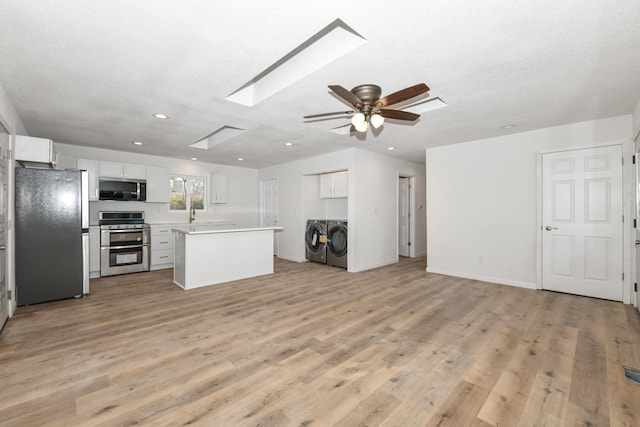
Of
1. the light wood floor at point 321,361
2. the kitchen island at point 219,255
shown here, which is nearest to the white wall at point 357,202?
the kitchen island at point 219,255

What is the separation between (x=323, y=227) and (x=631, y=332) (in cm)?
448

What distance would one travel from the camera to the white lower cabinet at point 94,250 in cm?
490

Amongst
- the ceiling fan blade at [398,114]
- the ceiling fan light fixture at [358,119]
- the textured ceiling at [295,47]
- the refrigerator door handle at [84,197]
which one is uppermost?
the textured ceiling at [295,47]

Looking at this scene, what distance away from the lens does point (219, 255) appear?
4492 mm

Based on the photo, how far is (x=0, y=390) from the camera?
1.82 m

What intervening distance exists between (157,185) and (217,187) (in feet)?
4.57

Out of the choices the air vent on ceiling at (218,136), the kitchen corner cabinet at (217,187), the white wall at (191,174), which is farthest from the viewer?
the kitchen corner cabinet at (217,187)

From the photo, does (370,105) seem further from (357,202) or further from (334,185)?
(334,185)

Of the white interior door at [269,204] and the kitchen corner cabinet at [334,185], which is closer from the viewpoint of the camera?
the kitchen corner cabinet at [334,185]

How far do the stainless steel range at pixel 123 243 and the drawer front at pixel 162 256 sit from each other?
0.33ft

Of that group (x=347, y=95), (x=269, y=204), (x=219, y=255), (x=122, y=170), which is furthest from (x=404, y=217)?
(x=122, y=170)

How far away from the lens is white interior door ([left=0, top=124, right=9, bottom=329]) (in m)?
2.80

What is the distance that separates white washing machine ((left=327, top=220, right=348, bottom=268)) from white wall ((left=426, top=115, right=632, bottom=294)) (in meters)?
1.62

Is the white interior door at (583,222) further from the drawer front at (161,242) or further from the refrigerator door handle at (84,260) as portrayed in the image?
the drawer front at (161,242)
